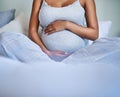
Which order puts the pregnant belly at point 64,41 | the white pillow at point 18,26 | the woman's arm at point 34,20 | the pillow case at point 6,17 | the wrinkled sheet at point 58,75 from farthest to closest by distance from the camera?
1. the pillow case at point 6,17
2. the white pillow at point 18,26
3. the woman's arm at point 34,20
4. the pregnant belly at point 64,41
5. the wrinkled sheet at point 58,75

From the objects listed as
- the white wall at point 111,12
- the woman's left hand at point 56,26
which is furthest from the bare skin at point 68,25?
the white wall at point 111,12

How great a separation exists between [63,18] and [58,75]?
0.73 meters

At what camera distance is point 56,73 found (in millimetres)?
865

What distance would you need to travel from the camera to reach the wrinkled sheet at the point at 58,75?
83 cm

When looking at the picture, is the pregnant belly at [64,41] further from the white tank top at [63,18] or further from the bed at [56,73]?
the bed at [56,73]

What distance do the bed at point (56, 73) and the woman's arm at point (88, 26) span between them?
45cm

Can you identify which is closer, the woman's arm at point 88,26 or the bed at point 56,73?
the bed at point 56,73

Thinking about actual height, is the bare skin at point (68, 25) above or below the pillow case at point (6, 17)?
above

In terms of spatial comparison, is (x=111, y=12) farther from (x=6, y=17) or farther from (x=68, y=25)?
(x=6, y=17)

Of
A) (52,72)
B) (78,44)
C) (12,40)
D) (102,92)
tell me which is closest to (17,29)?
(78,44)

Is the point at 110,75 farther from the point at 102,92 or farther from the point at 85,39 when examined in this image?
the point at 85,39

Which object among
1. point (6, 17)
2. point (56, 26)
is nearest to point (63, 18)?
point (56, 26)

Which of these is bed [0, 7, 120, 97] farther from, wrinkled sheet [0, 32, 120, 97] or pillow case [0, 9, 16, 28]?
pillow case [0, 9, 16, 28]

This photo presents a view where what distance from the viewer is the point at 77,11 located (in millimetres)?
1529
